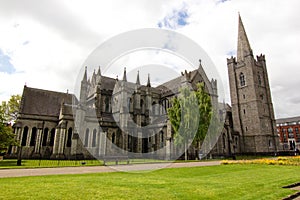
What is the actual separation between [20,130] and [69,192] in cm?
3516

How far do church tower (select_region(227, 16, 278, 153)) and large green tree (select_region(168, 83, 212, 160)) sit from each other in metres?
23.9

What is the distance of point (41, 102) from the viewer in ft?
135

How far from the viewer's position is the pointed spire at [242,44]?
54.2m

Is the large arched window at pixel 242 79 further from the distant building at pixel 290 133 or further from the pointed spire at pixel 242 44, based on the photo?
the distant building at pixel 290 133

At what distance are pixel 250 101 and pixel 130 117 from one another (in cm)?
3096

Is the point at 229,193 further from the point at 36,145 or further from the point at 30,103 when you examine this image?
the point at 30,103

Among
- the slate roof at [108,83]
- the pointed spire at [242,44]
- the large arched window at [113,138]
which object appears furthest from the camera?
the pointed spire at [242,44]

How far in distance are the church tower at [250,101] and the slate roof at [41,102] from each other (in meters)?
41.8

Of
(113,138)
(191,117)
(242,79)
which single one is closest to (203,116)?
(191,117)

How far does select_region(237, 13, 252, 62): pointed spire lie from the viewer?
2135 inches

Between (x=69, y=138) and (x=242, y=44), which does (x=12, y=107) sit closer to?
(x=69, y=138)

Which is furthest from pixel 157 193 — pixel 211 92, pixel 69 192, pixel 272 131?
pixel 272 131

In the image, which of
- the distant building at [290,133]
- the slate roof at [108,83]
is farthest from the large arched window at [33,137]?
the distant building at [290,133]

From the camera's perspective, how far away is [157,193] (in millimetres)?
7641
